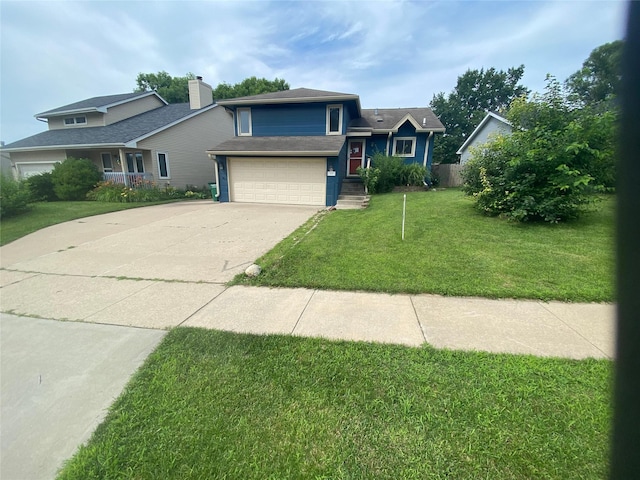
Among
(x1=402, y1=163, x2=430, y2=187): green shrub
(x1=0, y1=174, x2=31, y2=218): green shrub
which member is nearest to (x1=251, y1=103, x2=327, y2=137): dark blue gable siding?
(x1=402, y1=163, x2=430, y2=187): green shrub

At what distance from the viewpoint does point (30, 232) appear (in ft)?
28.5

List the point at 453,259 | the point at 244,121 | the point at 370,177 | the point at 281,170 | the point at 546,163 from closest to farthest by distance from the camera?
the point at 453,259 < the point at 546,163 < the point at 281,170 < the point at 370,177 < the point at 244,121

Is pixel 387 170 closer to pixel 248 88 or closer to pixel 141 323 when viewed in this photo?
pixel 141 323

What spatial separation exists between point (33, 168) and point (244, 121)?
50.5 feet

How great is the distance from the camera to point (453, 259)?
5.22 meters

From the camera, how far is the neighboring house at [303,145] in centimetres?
1316

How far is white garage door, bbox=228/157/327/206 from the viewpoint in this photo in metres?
13.2

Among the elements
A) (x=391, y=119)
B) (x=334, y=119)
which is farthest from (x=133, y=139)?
(x=391, y=119)

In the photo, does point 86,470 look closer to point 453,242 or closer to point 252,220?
point 453,242

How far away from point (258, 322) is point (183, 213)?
374 inches

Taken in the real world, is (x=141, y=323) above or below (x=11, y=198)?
below

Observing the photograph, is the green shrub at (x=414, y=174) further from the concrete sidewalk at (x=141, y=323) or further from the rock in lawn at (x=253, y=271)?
the rock in lawn at (x=253, y=271)

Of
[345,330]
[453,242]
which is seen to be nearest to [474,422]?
[345,330]

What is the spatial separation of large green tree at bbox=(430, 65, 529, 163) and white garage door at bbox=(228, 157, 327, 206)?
1383 inches
